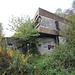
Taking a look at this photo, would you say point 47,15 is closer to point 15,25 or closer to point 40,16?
point 40,16

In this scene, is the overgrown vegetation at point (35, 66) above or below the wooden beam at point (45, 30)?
below

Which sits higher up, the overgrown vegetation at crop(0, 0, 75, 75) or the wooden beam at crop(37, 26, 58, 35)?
the wooden beam at crop(37, 26, 58, 35)

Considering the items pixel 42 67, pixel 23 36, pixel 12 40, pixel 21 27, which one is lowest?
pixel 42 67

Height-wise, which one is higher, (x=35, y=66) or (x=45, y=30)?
(x=45, y=30)

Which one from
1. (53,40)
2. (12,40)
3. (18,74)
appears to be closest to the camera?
(18,74)

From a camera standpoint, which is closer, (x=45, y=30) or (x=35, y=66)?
(x=35, y=66)

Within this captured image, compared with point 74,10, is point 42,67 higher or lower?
lower

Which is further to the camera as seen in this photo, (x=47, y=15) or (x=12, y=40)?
(x=47, y=15)

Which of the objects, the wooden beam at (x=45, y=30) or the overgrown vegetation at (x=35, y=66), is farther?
the wooden beam at (x=45, y=30)

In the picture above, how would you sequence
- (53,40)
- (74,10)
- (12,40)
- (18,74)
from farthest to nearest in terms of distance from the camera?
(53,40)
(12,40)
(74,10)
(18,74)

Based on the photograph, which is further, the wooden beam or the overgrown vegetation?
the wooden beam

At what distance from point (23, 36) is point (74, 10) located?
Result: 503 cm

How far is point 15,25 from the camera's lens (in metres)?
5.37

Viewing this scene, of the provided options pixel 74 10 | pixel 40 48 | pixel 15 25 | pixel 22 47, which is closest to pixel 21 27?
pixel 15 25
